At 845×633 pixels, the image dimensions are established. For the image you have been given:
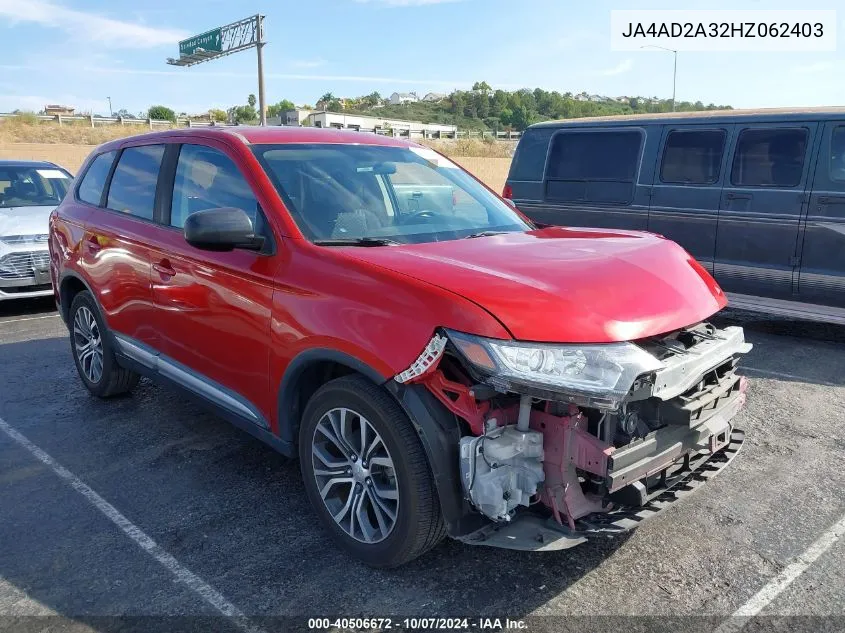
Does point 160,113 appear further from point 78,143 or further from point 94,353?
point 94,353

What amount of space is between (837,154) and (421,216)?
4603mm

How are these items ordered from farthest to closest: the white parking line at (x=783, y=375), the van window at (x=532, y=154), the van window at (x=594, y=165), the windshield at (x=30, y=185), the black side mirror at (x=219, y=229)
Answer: the windshield at (x=30, y=185) < the van window at (x=532, y=154) < the van window at (x=594, y=165) < the white parking line at (x=783, y=375) < the black side mirror at (x=219, y=229)

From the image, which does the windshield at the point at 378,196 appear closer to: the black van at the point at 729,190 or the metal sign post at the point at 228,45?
the black van at the point at 729,190

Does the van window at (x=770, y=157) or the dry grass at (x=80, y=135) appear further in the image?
the dry grass at (x=80, y=135)

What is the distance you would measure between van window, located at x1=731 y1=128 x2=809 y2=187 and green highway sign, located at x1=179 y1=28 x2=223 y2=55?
1362 inches

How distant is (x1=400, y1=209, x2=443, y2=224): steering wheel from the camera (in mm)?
3651

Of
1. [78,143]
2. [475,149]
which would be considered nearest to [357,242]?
[78,143]

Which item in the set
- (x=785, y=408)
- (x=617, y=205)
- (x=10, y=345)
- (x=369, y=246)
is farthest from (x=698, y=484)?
(x=10, y=345)

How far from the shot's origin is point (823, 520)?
3441 millimetres

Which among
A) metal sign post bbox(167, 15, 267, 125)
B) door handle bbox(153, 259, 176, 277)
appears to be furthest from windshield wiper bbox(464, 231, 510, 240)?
metal sign post bbox(167, 15, 267, 125)

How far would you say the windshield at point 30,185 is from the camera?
8.98m

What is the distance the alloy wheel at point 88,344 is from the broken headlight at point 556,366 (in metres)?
3.52

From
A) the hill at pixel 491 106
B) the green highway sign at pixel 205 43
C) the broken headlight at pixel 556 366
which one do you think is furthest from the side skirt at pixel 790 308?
the hill at pixel 491 106

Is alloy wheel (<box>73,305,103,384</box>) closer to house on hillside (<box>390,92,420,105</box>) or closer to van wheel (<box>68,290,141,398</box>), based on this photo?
van wheel (<box>68,290,141,398</box>)
